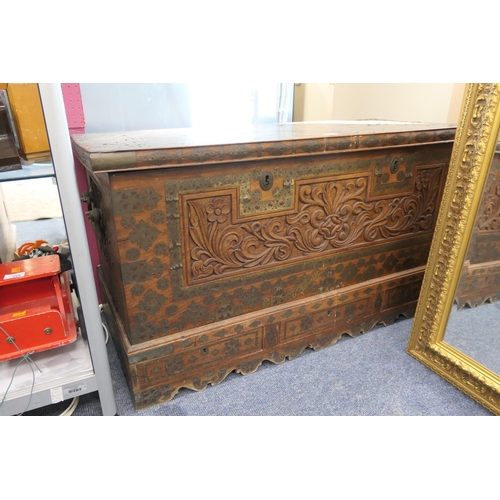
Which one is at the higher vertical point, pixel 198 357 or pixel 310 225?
pixel 310 225

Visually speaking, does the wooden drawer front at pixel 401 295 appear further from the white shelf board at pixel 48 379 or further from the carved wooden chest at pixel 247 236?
the white shelf board at pixel 48 379

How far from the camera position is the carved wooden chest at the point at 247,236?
1.19 metres

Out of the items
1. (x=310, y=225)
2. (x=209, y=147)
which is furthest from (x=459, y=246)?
(x=209, y=147)

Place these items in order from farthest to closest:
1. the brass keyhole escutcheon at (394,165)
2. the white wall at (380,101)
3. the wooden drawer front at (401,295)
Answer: the white wall at (380,101), the wooden drawer front at (401,295), the brass keyhole escutcheon at (394,165)

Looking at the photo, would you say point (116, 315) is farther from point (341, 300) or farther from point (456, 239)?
point (456, 239)

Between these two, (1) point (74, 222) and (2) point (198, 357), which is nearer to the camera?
(1) point (74, 222)

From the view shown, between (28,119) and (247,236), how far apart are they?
0.89m

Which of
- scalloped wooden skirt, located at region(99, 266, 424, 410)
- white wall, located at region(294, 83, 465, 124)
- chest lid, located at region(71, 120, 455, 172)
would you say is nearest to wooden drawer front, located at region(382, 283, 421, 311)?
scalloped wooden skirt, located at region(99, 266, 424, 410)

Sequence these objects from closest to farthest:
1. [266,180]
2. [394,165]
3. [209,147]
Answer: [209,147], [266,180], [394,165]

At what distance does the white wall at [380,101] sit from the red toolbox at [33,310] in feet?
6.98

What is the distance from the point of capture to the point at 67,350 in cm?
134

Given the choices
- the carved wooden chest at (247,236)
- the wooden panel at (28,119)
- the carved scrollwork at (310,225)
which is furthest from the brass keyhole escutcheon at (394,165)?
the wooden panel at (28,119)

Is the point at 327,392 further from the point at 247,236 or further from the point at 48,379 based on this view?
the point at 48,379

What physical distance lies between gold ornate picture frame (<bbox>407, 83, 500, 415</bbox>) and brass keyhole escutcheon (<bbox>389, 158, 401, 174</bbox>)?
22 centimetres
